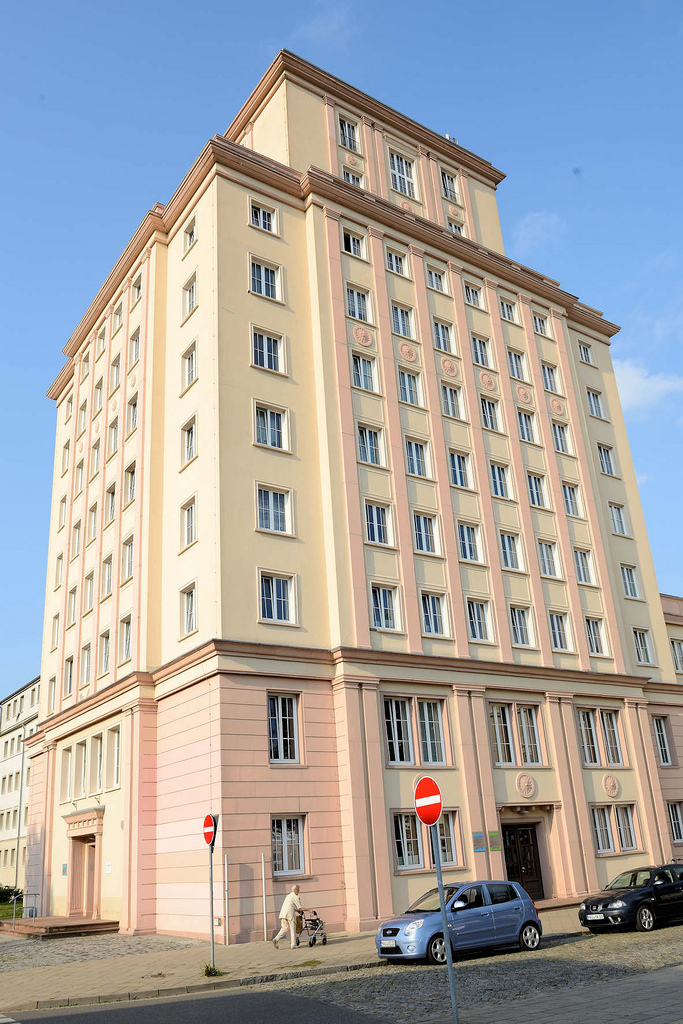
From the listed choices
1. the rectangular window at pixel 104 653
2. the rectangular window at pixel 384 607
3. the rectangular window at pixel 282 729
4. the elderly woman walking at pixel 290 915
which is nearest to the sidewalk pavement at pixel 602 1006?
the elderly woman walking at pixel 290 915

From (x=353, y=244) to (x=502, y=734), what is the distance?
69.3ft

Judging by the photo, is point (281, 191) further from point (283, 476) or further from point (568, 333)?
point (568, 333)

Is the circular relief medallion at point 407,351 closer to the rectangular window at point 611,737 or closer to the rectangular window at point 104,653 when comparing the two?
the rectangular window at point 104,653

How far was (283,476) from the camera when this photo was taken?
1224 inches

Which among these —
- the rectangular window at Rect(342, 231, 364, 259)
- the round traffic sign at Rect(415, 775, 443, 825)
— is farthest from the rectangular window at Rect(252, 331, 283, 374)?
the round traffic sign at Rect(415, 775, 443, 825)

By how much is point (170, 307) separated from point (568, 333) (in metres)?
21.4

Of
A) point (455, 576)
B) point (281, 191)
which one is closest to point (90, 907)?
point (455, 576)

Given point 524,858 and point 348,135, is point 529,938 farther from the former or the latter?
point 348,135

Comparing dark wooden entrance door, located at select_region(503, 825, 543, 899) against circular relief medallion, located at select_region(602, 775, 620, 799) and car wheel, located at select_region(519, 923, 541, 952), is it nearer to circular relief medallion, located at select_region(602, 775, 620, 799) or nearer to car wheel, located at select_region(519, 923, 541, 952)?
circular relief medallion, located at select_region(602, 775, 620, 799)

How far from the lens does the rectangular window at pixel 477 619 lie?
34.1 metres

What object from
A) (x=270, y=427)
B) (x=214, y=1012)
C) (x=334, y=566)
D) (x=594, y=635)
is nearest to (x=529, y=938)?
(x=214, y=1012)

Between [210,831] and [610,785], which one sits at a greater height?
[610,785]

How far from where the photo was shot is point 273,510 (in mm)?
30562

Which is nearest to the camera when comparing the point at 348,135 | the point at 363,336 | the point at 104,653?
the point at 363,336
